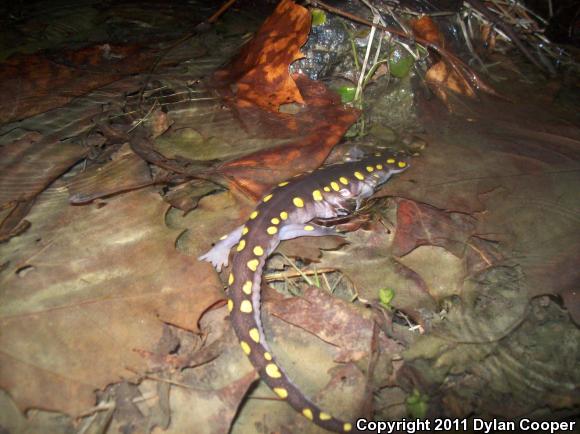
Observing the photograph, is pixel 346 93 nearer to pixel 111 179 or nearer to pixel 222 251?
pixel 222 251

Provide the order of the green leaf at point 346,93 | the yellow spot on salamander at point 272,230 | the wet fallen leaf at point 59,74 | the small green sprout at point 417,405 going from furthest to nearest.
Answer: the green leaf at point 346,93 < the wet fallen leaf at point 59,74 < the yellow spot on salamander at point 272,230 < the small green sprout at point 417,405

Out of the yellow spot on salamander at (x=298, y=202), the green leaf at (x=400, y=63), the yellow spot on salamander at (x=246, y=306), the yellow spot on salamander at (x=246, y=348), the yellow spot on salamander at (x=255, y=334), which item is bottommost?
the yellow spot on salamander at (x=246, y=348)

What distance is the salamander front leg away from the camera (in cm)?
210

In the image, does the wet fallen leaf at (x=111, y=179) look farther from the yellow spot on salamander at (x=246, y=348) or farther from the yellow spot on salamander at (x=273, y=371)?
the yellow spot on salamander at (x=273, y=371)

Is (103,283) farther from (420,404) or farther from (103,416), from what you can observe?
(420,404)

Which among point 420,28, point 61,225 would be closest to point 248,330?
point 61,225

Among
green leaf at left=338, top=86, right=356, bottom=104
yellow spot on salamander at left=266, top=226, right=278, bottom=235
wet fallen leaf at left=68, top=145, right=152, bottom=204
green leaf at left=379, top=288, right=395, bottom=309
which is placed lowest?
green leaf at left=379, top=288, right=395, bottom=309

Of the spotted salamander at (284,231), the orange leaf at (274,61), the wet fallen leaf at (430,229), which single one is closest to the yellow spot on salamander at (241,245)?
the spotted salamander at (284,231)

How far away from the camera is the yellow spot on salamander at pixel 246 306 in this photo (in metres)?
1.95

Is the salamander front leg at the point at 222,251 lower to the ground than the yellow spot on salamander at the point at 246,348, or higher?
higher

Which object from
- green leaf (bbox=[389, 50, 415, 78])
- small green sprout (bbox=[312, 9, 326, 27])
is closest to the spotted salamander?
green leaf (bbox=[389, 50, 415, 78])

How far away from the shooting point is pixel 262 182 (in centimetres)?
254

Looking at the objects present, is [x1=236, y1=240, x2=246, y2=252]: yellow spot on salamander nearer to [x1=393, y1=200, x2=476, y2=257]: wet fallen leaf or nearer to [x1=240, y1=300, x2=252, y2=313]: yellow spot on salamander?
[x1=240, y1=300, x2=252, y2=313]: yellow spot on salamander

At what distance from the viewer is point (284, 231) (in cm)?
241
